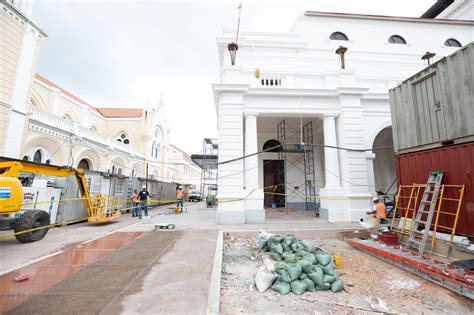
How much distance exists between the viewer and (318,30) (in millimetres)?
14578

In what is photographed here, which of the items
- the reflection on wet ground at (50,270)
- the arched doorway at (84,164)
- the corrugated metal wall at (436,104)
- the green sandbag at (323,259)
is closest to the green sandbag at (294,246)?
the green sandbag at (323,259)

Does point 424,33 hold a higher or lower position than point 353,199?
higher

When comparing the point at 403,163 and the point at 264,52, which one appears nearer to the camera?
the point at 403,163

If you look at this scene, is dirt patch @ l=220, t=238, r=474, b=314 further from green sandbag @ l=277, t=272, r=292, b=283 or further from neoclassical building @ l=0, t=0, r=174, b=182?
neoclassical building @ l=0, t=0, r=174, b=182

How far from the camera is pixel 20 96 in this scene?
11.4m

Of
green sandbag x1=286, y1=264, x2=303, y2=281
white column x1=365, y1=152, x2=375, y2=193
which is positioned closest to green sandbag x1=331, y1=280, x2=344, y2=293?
green sandbag x1=286, y1=264, x2=303, y2=281

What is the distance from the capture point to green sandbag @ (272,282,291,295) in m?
3.41

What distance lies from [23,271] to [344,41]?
1909 centimetres

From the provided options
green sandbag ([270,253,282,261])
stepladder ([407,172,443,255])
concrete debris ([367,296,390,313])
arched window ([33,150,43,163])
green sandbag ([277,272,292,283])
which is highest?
arched window ([33,150,43,163])

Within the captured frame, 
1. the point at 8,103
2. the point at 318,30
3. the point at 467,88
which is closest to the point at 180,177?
the point at 8,103

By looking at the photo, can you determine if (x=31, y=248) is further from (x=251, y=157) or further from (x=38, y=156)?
(x=38, y=156)

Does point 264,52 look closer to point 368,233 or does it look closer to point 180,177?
point 368,233

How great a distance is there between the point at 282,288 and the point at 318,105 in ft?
29.7

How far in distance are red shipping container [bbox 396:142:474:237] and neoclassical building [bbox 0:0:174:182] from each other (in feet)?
58.4
